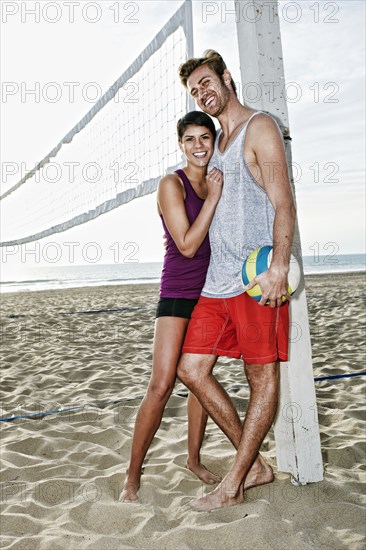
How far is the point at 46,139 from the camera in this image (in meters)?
6.97

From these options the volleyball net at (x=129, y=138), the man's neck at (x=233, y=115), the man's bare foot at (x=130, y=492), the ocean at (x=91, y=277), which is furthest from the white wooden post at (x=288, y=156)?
the ocean at (x=91, y=277)

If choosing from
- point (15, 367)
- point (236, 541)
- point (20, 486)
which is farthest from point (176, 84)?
point (236, 541)

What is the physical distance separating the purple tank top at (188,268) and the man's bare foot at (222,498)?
2.43ft

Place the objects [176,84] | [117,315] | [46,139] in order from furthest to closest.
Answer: [117,315], [46,139], [176,84]

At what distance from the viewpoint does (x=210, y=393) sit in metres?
1.99

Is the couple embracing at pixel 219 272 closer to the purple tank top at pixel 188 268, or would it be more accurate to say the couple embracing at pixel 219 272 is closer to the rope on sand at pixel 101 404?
the purple tank top at pixel 188 268

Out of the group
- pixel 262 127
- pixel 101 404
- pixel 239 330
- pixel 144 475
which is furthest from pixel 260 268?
pixel 101 404

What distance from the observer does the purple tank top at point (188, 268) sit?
6.60 feet

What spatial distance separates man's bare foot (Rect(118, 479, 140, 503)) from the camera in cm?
192

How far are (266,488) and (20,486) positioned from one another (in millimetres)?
1035

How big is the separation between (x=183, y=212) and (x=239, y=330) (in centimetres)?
52

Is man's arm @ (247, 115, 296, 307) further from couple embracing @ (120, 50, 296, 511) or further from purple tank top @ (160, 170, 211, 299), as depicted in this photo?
purple tank top @ (160, 170, 211, 299)

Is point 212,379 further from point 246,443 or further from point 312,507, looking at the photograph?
point 312,507

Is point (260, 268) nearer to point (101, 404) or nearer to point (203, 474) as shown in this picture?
point (203, 474)
